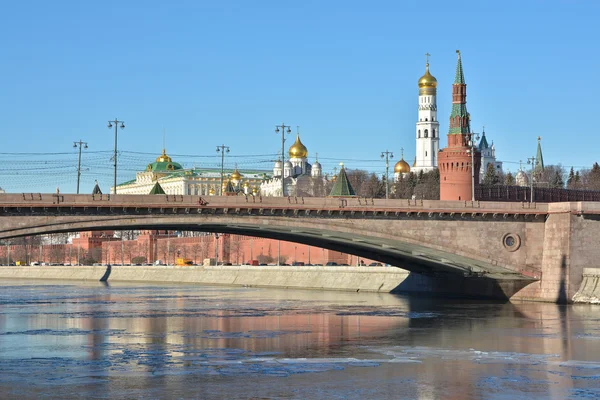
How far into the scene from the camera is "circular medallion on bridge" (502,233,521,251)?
181 feet

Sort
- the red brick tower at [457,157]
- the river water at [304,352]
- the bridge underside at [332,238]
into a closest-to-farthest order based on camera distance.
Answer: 1. the river water at [304,352]
2. the bridge underside at [332,238]
3. the red brick tower at [457,157]

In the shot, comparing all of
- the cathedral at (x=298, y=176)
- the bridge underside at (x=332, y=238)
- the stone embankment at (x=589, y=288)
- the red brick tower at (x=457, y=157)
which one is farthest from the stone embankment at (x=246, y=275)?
the cathedral at (x=298, y=176)

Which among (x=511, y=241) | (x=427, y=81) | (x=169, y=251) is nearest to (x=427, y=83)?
(x=427, y=81)

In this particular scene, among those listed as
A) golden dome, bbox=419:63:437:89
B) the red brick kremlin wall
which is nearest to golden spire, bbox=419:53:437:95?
golden dome, bbox=419:63:437:89

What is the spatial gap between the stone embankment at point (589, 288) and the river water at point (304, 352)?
170cm

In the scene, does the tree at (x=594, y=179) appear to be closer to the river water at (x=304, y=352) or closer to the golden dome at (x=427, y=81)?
the golden dome at (x=427, y=81)

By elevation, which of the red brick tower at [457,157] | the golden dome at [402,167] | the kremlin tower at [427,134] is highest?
the kremlin tower at [427,134]

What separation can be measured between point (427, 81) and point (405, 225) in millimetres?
119017

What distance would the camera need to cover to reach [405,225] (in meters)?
53.5

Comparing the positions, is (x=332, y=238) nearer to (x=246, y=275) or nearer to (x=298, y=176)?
(x=246, y=275)

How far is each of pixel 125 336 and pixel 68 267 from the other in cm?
9036

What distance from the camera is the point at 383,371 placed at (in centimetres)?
2889

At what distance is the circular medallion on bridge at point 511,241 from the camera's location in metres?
55.2

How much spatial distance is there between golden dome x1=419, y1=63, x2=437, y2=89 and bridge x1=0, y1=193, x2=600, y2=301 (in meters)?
111
